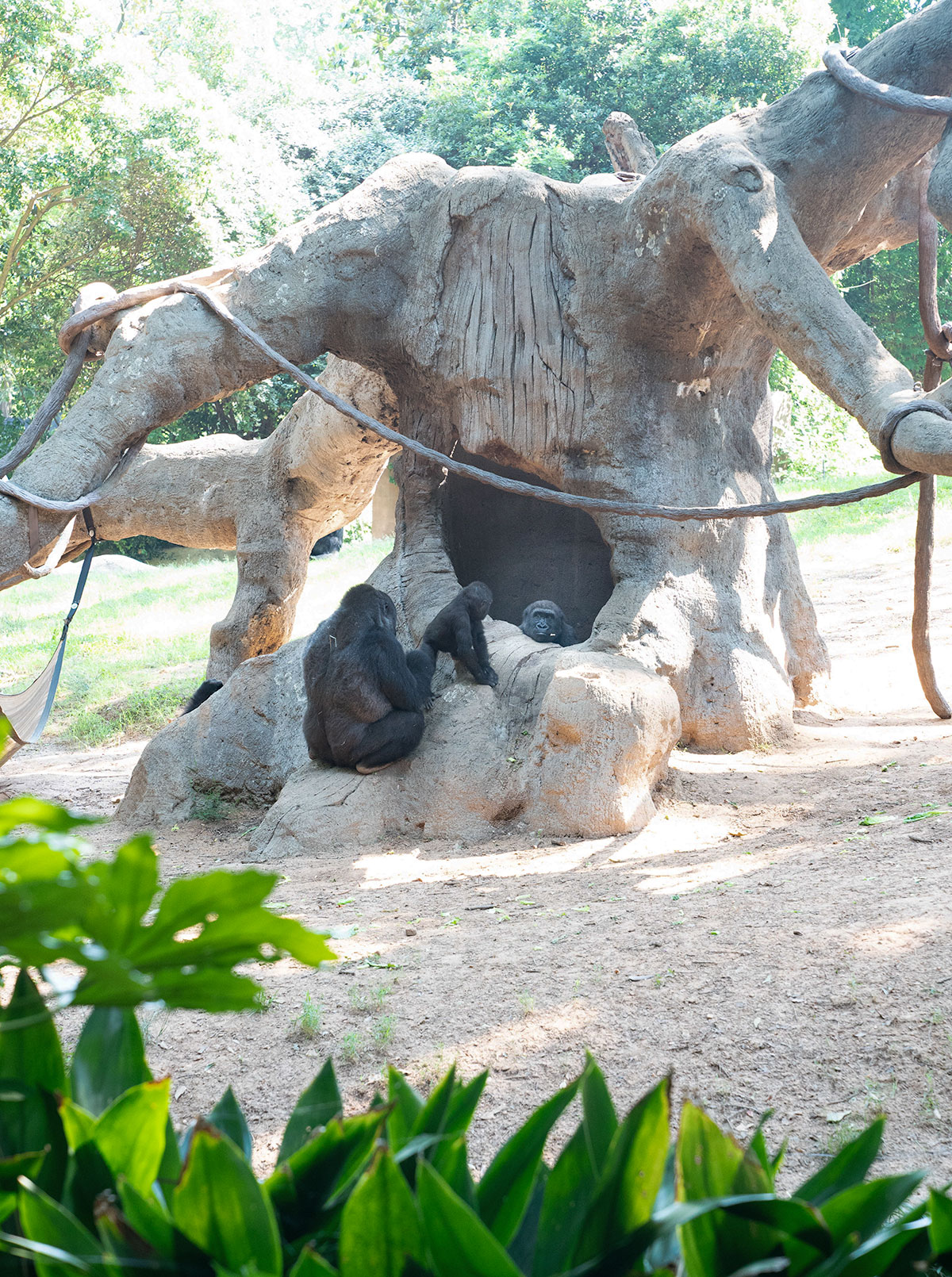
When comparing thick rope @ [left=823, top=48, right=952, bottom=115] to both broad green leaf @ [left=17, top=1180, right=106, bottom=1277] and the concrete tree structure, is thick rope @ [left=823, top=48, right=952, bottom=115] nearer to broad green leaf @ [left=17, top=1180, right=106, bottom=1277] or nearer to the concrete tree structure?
the concrete tree structure

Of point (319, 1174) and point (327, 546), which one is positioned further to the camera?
point (327, 546)

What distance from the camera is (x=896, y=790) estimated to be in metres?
4.87

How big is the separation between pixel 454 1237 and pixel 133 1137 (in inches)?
15.3

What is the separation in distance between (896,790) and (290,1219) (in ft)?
14.2

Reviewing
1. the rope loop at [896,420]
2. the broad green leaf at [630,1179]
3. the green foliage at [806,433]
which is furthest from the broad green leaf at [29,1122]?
the green foliage at [806,433]

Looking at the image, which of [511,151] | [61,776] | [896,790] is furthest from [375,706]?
[511,151]

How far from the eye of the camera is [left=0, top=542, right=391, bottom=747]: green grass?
10.2m

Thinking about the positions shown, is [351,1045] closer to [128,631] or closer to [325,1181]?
[325,1181]

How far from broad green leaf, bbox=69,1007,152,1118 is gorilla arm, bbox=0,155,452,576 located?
536 cm

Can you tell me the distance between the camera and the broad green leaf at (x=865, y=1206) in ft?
3.46

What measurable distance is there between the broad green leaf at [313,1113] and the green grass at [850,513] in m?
12.3

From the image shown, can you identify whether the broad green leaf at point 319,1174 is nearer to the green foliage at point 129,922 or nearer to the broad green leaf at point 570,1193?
the broad green leaf at point 570,1193

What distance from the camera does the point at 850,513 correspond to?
15.3 metres

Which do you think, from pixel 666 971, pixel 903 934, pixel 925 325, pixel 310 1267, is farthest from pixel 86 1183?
pixel 925 325
